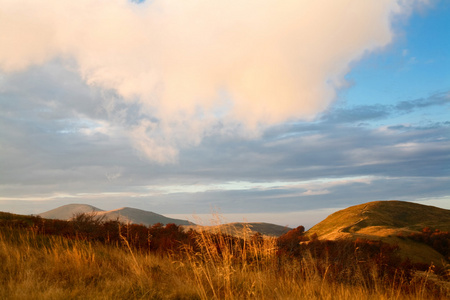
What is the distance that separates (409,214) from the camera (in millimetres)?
21422

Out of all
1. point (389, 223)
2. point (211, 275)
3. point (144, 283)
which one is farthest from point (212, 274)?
point (389, 223)

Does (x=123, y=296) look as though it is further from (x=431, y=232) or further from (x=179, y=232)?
Result: (x=431, y=232)

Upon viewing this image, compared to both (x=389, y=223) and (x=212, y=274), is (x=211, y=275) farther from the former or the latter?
(x=389, y=223)

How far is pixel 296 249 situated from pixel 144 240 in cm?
616

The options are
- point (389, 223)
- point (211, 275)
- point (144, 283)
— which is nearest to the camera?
point (144, 283)

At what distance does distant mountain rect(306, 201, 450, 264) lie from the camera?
13.7 meters

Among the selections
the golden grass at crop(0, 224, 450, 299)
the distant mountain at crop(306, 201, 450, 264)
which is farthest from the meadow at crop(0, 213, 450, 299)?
the distant mountain at crop(306, 201, 450, 264)

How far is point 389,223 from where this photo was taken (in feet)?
63.2

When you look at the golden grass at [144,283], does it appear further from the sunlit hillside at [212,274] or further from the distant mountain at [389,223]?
the distant mountain at [389,223]

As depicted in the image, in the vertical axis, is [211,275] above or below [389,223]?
below

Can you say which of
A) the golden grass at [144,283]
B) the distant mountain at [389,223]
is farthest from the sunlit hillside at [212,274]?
the distant mountain at [389,223]

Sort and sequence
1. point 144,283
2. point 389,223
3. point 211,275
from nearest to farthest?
point 144,283, point 211,275, point 389,223

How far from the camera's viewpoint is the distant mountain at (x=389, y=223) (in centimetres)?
1369

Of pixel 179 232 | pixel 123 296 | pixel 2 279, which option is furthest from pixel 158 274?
pixel 179 232
